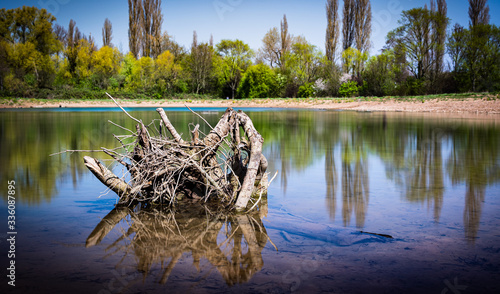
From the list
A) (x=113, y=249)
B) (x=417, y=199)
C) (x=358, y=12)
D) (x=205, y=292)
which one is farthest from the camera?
(x=358, y=12)

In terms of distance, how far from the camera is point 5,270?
3334mm

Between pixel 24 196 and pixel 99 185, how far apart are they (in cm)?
111

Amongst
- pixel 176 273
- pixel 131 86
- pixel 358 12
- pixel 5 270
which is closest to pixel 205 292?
pixel 176 273

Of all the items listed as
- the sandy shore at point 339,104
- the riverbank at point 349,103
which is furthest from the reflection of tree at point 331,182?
the riverbank at point 349,103

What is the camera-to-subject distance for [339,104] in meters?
44.1

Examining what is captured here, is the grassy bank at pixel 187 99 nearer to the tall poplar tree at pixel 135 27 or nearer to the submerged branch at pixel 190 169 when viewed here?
the tall poplar tree at pixel 135 27

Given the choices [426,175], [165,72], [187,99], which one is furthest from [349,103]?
[426,175]

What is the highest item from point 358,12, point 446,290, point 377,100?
point 358,12

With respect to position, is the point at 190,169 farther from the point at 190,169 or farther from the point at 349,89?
the point at 349,89

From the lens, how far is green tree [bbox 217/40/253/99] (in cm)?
6475

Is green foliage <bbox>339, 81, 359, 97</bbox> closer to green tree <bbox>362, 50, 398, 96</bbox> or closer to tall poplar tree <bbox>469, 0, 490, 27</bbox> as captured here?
green tree <bbox>362, 50, 398, 96</bbox>

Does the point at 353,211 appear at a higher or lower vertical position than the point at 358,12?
lower

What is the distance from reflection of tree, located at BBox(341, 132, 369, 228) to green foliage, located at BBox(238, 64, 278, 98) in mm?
49125

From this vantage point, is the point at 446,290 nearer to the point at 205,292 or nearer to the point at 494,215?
the point at 205,292
